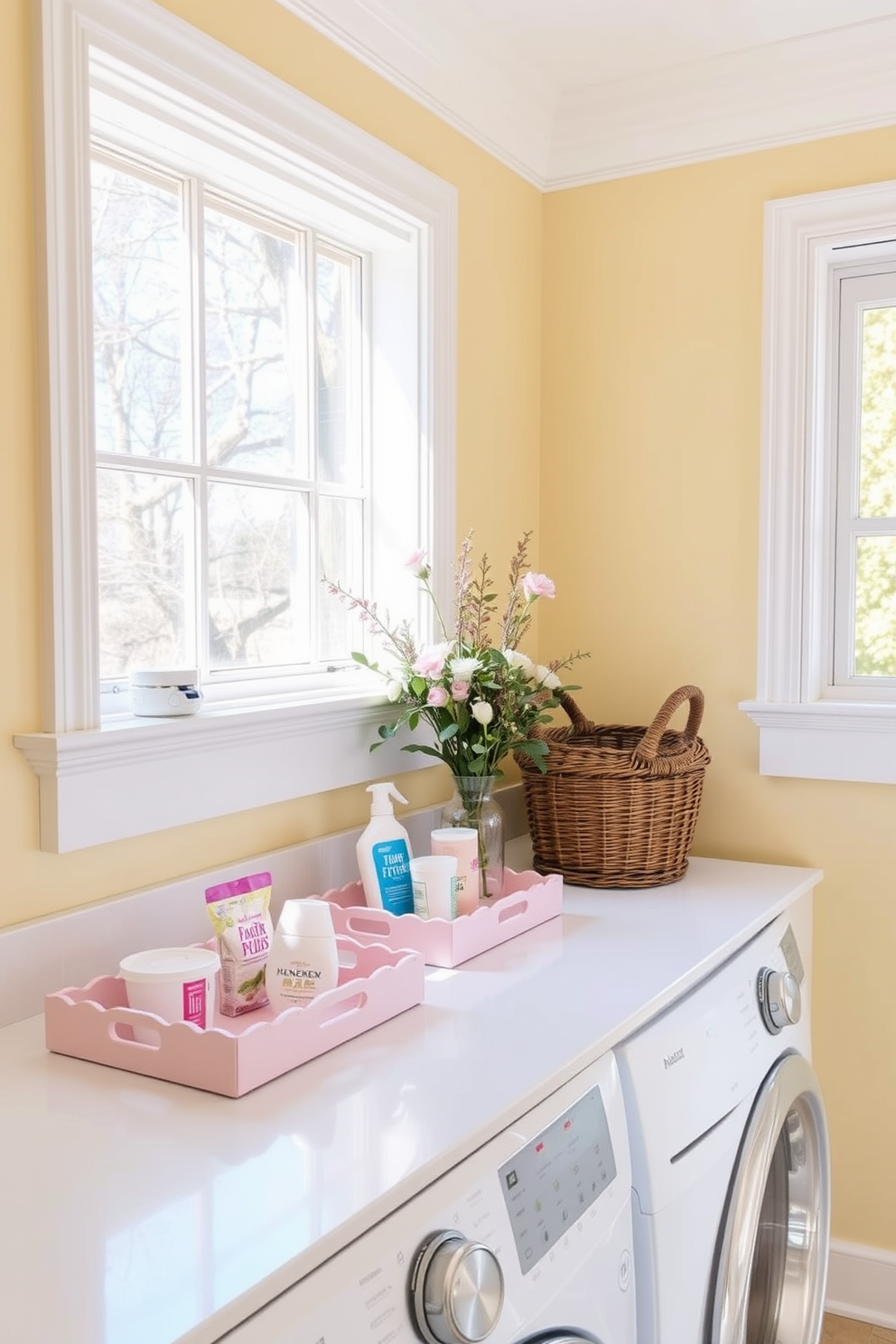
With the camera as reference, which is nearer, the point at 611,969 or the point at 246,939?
the point at 246,939

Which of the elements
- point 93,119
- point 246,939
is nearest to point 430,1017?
point 246,939

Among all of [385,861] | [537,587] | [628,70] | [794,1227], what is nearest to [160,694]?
[385,861]

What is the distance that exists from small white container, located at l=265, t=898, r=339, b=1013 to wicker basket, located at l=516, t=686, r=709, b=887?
0.77 meters

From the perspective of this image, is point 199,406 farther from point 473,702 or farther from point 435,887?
point 435,887

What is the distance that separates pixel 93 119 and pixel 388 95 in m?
0.55

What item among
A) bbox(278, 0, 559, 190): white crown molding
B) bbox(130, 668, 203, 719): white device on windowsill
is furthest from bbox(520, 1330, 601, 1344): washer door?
bbox(278, 0, 559, 190): white crown molding

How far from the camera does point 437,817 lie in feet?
6.64

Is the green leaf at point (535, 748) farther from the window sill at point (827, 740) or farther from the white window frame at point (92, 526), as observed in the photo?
the window sill at point (827, 740)

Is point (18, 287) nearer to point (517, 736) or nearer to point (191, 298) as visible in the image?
point (191, 298)

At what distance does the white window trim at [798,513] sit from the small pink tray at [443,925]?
68cm

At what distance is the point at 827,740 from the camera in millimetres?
2062

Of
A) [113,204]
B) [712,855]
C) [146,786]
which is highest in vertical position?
[113,204]

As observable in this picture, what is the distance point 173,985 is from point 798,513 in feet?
4.72

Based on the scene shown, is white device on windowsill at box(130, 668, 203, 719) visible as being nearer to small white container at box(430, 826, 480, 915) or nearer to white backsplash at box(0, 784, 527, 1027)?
white backsplash at box(0, 784, 527, 1027)
